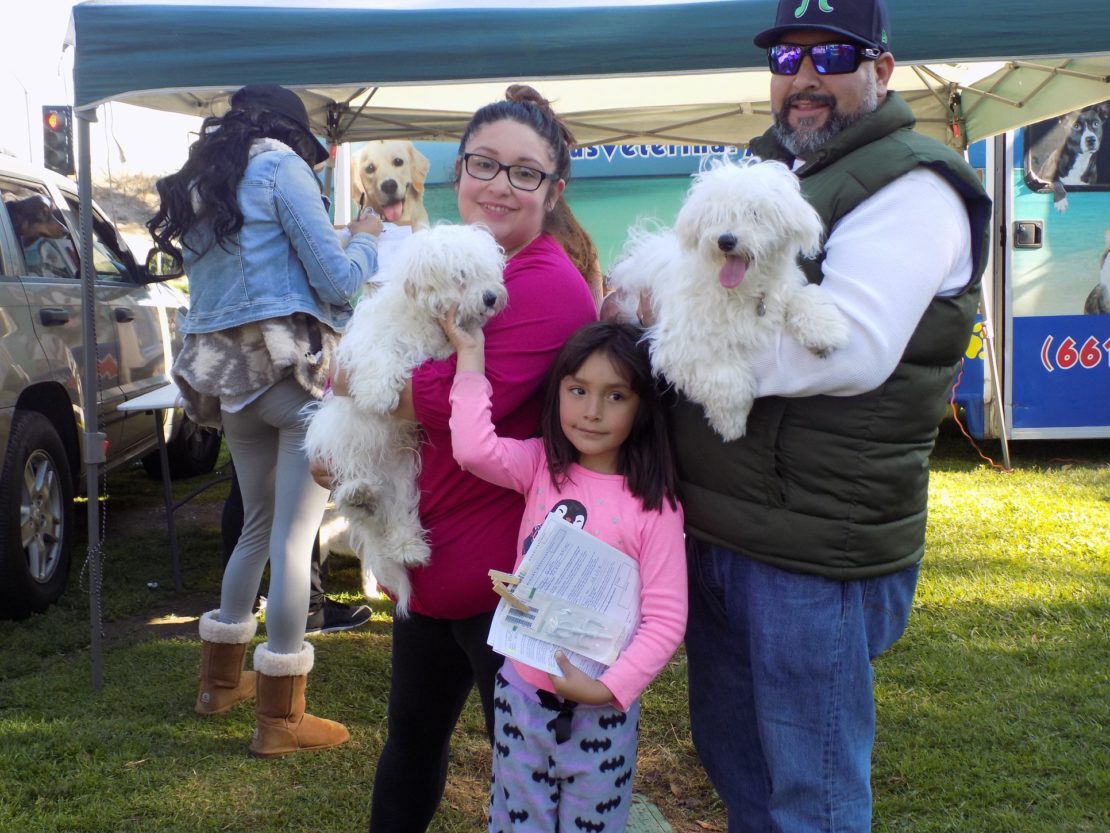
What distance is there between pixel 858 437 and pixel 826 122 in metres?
0.57

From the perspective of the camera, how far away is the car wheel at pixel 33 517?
14.4 feet

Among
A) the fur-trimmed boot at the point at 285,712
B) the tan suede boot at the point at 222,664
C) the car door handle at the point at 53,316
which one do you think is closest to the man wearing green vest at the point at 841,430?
the fur-trimmed boot at the point at 285,712

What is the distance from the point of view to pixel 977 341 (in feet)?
24.3

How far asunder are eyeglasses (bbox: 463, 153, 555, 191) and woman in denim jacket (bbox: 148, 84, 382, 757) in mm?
1291

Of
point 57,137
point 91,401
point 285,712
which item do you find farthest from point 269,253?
point 57,137

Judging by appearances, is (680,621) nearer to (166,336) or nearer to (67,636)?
(67,636)

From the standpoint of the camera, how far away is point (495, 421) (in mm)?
1935

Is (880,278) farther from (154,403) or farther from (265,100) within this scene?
(154,403)

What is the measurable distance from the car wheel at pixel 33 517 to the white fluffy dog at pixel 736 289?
371 cm

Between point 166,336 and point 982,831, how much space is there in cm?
538

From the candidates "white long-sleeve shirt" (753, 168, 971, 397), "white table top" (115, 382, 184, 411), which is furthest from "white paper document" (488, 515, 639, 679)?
"white table top" (115, 382, 184, 411)

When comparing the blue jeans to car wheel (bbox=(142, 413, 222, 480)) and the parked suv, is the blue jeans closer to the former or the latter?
the parked suv

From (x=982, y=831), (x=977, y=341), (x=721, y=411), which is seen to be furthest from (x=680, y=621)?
(x=977, y=341)

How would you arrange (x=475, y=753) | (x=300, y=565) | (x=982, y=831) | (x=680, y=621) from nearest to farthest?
1. (x=680, y=621)
2. (x=982, y=831)
3. (x=300, y=565)
4. (x=475, y=753)
